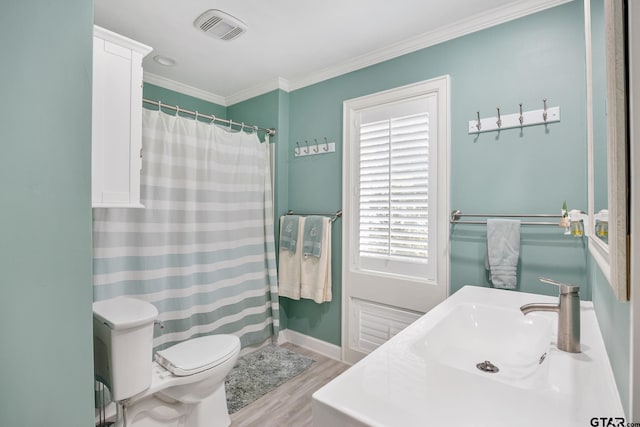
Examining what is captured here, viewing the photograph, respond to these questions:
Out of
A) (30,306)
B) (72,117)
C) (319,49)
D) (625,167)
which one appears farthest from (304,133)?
(625,167)

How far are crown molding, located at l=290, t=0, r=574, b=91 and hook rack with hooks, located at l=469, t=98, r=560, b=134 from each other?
1.75ft

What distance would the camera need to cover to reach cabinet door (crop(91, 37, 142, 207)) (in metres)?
1.40

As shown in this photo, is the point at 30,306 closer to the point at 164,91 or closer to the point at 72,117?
the point at 72,117

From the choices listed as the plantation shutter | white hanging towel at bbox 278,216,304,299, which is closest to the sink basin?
the plantation shutter

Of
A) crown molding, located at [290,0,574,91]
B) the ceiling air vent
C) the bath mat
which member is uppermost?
the ceiling air vent

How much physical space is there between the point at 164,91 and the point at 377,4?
2.07 meters

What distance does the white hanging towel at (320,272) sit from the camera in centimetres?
259

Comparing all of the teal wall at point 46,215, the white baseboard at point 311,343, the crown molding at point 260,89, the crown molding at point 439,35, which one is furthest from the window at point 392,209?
the teal wall at point 46,215

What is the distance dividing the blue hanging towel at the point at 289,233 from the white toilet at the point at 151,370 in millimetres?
997

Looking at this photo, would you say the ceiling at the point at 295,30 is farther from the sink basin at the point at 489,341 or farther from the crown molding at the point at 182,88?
the sink basin at the point at 489,341

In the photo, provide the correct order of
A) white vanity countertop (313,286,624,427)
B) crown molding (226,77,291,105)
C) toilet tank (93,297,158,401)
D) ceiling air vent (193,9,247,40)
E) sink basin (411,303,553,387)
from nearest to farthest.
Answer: white vanity countertop (313,286,624,427) < sink basin (411,303,553,387) < toilet tank (93,297,158,401) < ceiling air vent (193,9,247,40) < crown molding (226,77,291,105)

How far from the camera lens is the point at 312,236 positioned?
2.64 metres

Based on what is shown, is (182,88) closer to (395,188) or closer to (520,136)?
(395,188)

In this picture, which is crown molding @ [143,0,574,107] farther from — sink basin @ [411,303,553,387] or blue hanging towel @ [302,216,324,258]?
sink basin @ [411,303,553,387]
